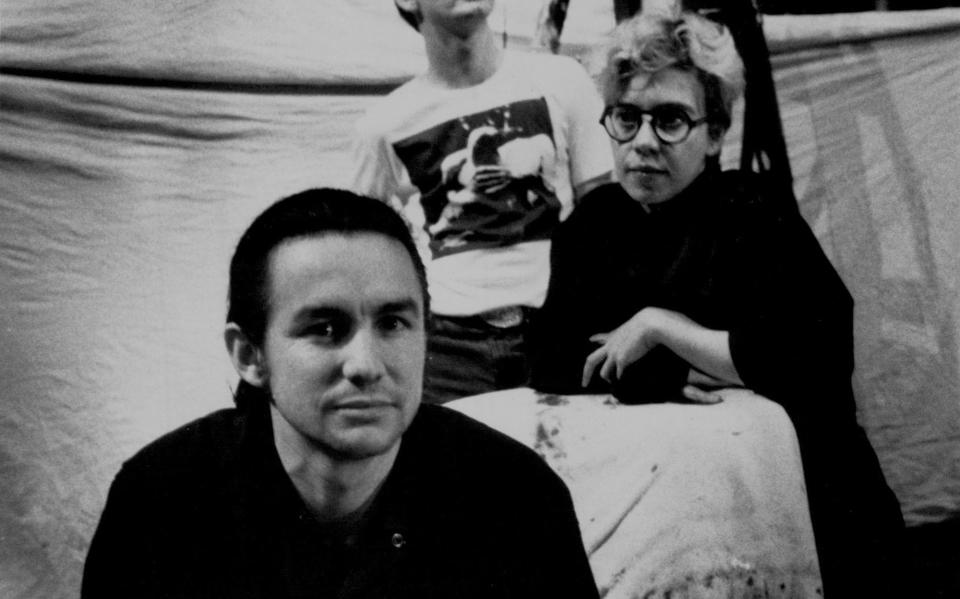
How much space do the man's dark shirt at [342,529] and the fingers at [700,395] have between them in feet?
0.61

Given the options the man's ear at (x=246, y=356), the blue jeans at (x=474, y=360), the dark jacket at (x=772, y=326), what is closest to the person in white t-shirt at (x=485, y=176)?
the blue jeans at (x=474, y=360)

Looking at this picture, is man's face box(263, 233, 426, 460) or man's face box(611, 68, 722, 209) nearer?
man's face box(263, 233, 426, 460)

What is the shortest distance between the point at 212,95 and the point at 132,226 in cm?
19

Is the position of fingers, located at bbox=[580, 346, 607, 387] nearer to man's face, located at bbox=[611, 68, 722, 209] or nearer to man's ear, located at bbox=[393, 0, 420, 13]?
man's face, located at bbox=[611, 68, 722, 209]

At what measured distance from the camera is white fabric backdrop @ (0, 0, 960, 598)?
1.01 m

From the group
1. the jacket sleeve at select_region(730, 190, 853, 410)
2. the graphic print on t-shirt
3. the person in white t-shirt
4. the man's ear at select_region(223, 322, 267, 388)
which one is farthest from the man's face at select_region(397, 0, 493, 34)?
the man's ear at select_region(223, 322, 267, 388)

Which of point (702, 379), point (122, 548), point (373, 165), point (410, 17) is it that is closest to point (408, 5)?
point (410, 17)

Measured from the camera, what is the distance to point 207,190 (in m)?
1.10

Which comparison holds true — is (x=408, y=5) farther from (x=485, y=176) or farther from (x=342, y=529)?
(x=342, y=529)

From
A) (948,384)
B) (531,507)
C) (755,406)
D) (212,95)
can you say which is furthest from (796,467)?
(212,95)

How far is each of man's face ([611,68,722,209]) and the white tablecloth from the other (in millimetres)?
203

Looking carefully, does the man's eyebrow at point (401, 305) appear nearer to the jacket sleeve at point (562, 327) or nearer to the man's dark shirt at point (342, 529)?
the man's dark shirt at point (342, 529)

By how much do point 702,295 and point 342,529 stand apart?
14.3 inches

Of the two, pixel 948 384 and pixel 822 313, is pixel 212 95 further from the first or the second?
pixel 948 384
